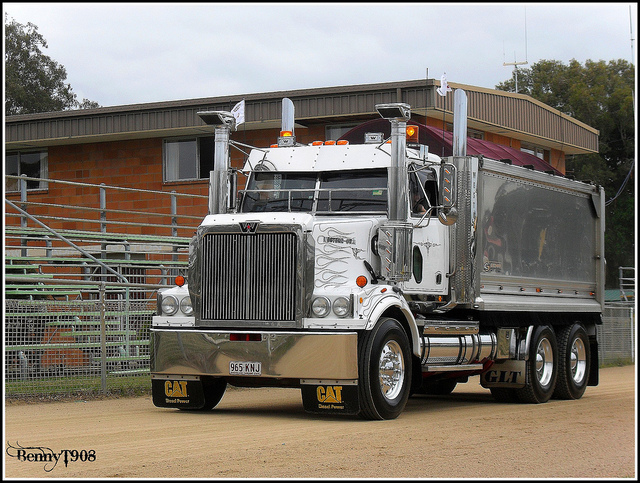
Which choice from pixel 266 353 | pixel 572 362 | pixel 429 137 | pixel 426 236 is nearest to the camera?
pixel 266 353

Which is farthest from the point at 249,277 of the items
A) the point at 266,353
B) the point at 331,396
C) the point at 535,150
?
the point at 535,150

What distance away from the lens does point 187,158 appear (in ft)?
94.7

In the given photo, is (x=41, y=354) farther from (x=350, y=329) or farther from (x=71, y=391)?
(x=350, y=329)

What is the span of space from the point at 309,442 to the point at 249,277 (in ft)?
8.90

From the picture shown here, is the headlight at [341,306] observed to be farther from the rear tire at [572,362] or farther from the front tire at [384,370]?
the rear tire at [572,362]

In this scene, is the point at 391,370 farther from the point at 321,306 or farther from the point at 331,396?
the point at 321,306

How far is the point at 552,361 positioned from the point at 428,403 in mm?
2340

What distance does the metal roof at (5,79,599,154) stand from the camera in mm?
25328

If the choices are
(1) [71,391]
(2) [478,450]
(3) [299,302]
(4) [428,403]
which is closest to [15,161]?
(1) [71,391]

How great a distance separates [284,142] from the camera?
14.6m

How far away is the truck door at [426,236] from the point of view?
13547mm

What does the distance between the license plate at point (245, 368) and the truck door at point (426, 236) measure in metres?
2.38

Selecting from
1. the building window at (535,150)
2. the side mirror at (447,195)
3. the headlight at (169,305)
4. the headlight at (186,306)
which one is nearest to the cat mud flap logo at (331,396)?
the headlight at (186,306)

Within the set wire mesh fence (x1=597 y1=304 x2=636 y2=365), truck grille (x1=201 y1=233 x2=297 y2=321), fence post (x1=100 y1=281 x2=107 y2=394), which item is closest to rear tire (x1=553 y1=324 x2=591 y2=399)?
truck grille (x1=201 y1=233 x2=297 y2=321)
